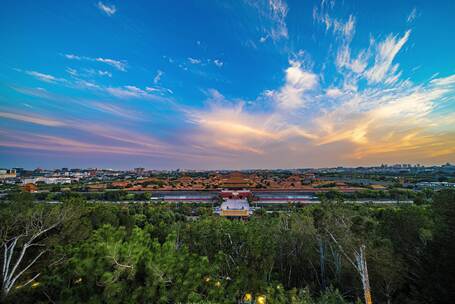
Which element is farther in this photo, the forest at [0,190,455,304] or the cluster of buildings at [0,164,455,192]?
the cluster of buildings at [0,164,455,192]

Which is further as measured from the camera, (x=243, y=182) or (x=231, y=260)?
(x=243, y=182)

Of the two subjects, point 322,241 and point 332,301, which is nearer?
point 332,301

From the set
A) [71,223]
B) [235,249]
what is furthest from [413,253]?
[71,223]

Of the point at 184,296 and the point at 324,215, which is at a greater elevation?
the point at 324,215

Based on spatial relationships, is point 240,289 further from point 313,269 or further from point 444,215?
point 444,215

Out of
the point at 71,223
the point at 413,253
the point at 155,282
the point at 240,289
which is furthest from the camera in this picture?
the point at 71,223

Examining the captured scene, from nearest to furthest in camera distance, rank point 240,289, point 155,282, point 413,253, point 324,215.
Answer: point 155,282, point 240,289, point 413,253, point 324,215

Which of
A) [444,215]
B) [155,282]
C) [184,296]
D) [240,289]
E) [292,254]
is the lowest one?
[292,254]

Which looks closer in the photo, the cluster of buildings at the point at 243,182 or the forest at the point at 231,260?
the forest at the point at 231,260
